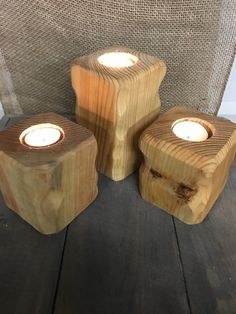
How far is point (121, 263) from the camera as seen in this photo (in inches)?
15.6

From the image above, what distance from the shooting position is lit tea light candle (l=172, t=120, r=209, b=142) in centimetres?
45

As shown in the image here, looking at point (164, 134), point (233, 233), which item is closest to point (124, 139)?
point (164, 134)

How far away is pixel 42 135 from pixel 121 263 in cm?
21

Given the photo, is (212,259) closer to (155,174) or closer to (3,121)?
(155,174)

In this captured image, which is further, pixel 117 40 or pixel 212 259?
pixel 117 40

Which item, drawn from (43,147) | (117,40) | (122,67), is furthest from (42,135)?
(117,40)

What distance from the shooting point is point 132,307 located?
35cm

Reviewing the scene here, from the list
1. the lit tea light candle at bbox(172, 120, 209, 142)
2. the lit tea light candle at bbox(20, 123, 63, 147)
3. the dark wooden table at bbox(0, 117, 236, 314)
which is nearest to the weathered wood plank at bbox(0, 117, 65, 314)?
the dark wooden table at bbox(0, 117, 236, 314)

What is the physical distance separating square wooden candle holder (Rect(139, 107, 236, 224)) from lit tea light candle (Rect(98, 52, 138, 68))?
0.35 ft

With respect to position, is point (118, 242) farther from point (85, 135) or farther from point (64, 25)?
point (64, 25)

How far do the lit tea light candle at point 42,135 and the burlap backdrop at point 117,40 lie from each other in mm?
215

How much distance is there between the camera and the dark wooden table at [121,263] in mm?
356

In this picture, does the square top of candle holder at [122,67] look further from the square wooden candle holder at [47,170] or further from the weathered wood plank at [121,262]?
the weathered wood plank at [121,262]

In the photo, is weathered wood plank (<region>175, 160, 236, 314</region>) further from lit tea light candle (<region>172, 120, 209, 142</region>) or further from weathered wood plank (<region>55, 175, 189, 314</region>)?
lit tea light candle (<region>172, 120, 209, 142</region>)
